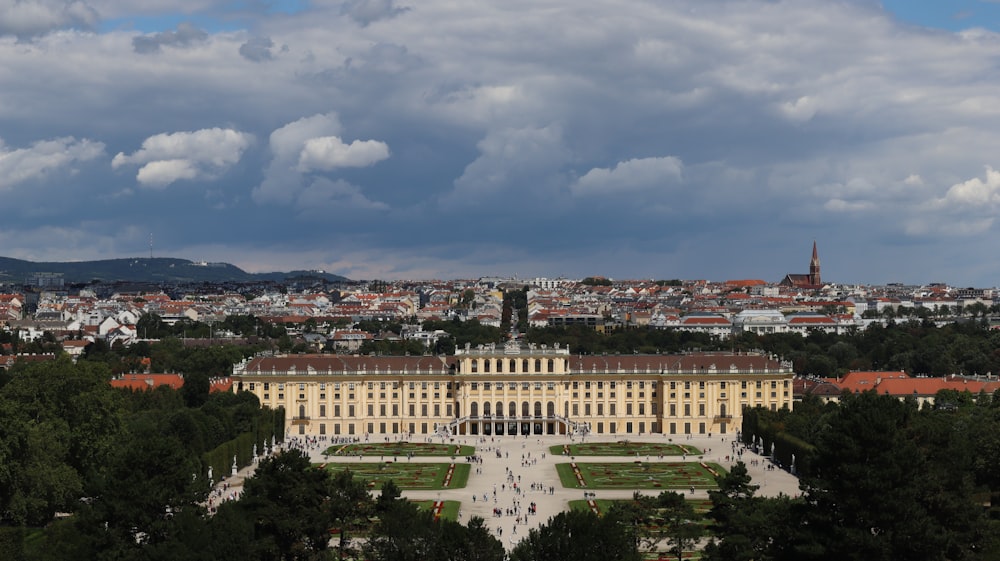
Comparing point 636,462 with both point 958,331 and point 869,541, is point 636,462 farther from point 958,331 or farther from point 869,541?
point 958,331

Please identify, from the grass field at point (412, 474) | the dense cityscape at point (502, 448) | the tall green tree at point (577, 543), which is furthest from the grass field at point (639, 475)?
the tall green tree at point (577, 543)

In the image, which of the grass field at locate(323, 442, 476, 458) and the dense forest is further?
the grass field at locate(323, 442, 476, 458)

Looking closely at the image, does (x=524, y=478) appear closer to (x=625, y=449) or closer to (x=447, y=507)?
(x=447, y=507)

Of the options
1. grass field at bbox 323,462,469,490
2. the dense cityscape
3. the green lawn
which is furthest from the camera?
grass field at bbox 323,462,469,490

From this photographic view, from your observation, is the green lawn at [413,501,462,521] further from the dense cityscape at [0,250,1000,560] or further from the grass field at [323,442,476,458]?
the grass field at [323,442,476,458]

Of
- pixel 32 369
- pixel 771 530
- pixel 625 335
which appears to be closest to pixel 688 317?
pixel 625 335

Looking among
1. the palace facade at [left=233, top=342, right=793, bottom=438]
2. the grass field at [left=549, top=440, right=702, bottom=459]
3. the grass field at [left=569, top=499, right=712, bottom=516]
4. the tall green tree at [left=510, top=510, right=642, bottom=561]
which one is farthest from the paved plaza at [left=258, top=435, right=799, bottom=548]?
the tall green tree at [left=510, top=510, right=642, bottom=561]

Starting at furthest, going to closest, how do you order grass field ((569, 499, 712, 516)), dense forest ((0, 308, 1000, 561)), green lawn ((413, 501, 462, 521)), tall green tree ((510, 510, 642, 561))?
grass field ((569, 499, 712, 516)), green lawn ((413, 501, 462, 521)), tall green tree ((510, 510, 642, 561)), dense forest ((0, 308, 1000, 561))
